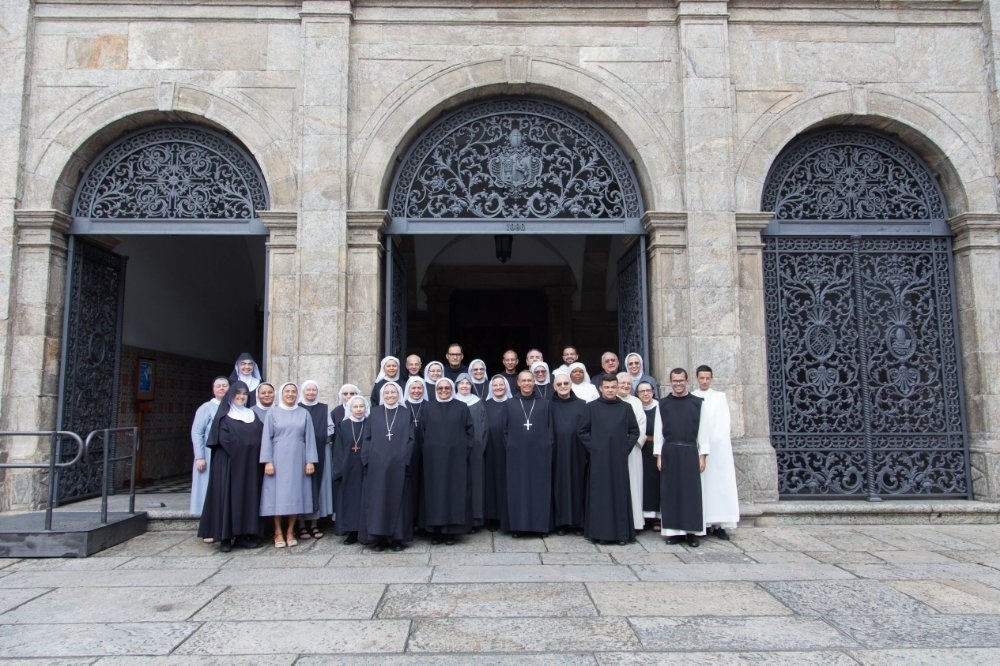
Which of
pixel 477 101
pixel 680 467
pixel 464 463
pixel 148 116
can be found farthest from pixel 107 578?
pixel 477 101

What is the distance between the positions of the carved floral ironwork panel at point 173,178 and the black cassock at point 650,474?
4.33 m

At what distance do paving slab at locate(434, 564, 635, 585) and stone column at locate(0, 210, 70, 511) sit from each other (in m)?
2.40

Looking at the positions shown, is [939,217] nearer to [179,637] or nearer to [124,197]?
[179,637]

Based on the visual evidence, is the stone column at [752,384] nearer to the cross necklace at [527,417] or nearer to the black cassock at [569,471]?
the black cassock at [569,471]

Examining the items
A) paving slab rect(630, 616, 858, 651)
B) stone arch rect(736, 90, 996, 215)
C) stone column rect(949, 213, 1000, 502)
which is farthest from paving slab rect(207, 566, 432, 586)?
stone column rect(949, 213, 1000, 502)

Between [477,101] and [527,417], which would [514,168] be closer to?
[477,101]

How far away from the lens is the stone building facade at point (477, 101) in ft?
22.1

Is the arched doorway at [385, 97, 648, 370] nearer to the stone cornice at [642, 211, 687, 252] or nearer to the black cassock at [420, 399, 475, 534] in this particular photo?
the stone cornice at [642, 211, 687, 252]

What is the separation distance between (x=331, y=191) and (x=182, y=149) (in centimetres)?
173

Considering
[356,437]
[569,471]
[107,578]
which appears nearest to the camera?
[107,578]

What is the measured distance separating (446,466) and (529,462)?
70 centimetres

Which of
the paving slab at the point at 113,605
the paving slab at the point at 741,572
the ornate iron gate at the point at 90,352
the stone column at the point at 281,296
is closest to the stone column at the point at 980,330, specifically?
the paving slab at the point at 741,572

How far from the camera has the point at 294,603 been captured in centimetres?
407

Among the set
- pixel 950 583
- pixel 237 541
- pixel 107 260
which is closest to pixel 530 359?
pixel 237 541
